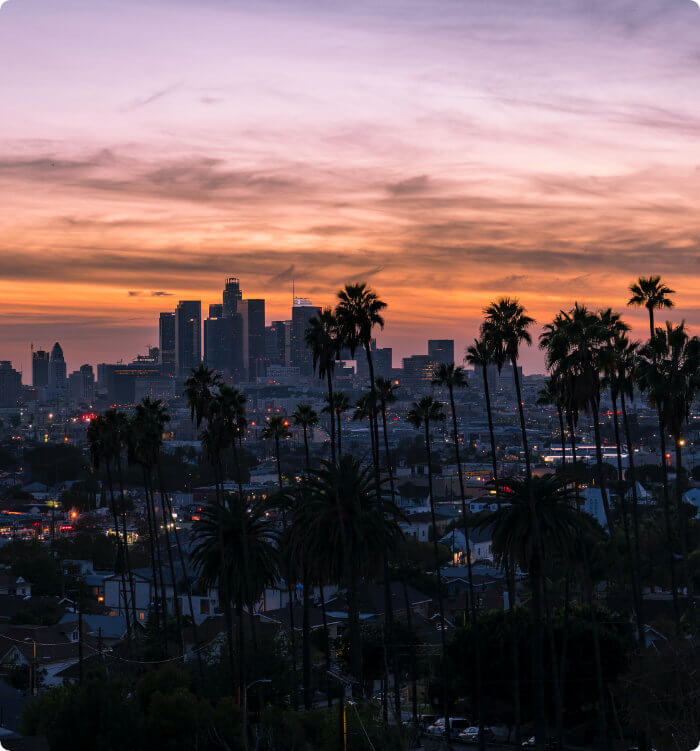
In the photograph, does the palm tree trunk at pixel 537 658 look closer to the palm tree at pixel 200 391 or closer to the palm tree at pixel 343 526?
the palm tree at pixel 343 526

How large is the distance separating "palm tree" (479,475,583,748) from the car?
30.7ft

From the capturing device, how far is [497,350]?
46594mm

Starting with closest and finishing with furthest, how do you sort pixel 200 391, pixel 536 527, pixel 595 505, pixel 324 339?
pixel 536 527 < pixel 324 339 < pixel 200 391 < pixel 595 505

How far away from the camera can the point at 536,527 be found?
33.2 meters

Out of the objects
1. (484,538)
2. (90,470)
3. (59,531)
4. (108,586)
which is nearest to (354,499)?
(108,586)

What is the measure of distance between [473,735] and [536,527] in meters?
14.6

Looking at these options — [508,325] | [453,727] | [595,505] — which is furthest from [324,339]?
[595,505]

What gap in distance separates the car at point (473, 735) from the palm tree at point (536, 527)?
30.7 ft

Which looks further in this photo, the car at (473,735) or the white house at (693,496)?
the white house at (693,496)

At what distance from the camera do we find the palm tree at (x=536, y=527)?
110 feet

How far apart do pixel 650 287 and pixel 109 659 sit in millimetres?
33940

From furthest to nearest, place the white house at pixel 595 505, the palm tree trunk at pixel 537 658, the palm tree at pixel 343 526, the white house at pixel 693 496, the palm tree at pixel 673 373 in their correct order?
the white house at pixel 693 496, the white house at pixel 595 505, the palm tree at pixel 673 373, the palm tree at pixel 343 526, the palm tree trunk at pixel 537 658

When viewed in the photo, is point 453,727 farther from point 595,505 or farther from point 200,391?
point 595,505

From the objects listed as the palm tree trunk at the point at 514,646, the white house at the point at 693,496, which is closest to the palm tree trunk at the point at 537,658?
the palm tree trunk at the point at 514,646
